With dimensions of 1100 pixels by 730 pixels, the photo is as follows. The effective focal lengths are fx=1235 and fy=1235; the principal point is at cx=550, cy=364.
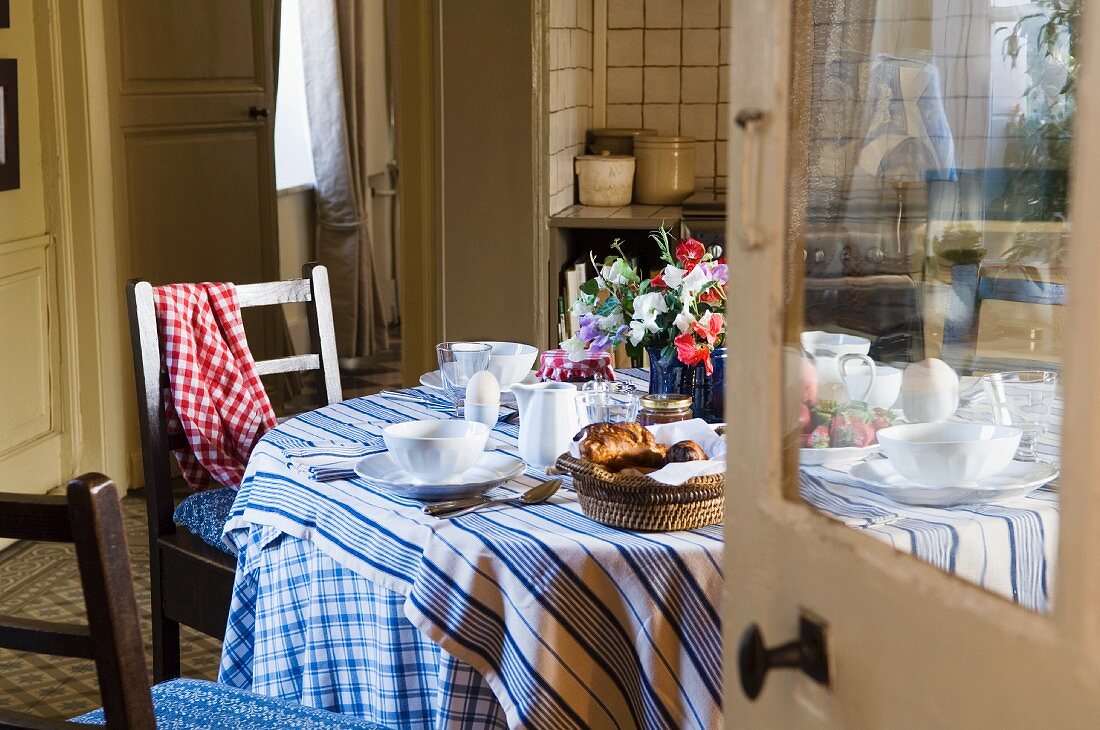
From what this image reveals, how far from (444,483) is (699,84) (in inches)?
131

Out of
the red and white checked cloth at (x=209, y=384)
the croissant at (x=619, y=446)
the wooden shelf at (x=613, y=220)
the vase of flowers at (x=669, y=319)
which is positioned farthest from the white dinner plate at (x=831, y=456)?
the wooden shelf at (x=613, y=220)

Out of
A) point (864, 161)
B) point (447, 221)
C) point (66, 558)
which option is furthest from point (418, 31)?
point (864, 161)

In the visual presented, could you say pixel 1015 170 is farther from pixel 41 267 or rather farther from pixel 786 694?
pixel 41 267

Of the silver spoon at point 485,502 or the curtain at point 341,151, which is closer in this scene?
the silver spoon at point 485,502

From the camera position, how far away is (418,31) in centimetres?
396

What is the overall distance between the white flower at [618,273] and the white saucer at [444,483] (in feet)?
1.26

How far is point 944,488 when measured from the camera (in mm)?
858

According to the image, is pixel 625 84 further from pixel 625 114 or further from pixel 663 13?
pixel 663 13

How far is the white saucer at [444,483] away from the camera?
163 centimetres

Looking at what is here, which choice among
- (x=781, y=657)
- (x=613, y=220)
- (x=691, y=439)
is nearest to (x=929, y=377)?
(x=781, y=657)

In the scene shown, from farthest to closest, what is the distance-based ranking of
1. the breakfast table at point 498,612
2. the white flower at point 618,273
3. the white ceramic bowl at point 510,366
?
1. the white ceramic bowl at point 510,366
2. the white flower at point 618,273
3. the breakfast table at point 498,612

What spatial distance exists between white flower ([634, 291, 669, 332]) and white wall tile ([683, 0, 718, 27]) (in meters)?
2.90

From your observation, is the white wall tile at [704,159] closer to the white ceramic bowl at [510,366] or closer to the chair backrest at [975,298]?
the white ceramic bowl at [510,366]

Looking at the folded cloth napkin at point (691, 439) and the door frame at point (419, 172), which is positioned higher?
the door frame at point (419, 172)
